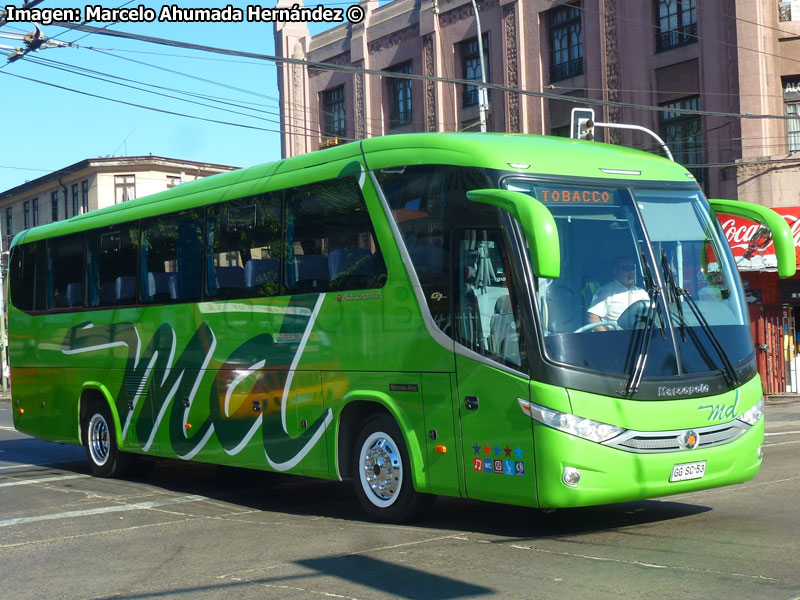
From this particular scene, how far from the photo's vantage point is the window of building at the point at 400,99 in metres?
36.0

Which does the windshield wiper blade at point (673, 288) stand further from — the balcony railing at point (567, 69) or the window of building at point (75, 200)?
the window of building at point (75, 200)

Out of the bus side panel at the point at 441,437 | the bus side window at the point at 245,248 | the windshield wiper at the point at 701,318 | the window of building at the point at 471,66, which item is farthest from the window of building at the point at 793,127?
the bus side panel at the point at 441,437

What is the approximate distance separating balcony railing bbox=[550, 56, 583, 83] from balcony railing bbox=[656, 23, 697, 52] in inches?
106

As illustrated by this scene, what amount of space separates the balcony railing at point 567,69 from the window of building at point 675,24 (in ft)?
8.88

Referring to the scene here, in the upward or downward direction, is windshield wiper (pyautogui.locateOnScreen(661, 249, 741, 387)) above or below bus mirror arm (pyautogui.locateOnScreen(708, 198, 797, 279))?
below

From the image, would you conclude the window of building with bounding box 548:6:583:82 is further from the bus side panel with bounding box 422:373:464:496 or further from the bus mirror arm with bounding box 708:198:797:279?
the bus side panel with bounding box 422:373:464:496

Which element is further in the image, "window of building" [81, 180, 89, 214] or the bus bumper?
"window of building" [81, 180, 89, 214]

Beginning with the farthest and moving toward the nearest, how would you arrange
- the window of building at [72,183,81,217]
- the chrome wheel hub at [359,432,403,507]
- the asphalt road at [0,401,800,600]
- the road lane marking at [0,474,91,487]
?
1. the window of building at [72,183,81,217]
2. the road lane marking at [0,474,91,487]
3. the chrome wheel hub at [359,432,403,507]
4. the asphalt road at [0,401,800,600]

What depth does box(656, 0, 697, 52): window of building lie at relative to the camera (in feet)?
90.9

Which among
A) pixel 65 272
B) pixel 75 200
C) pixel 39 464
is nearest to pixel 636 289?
pixel 65 272

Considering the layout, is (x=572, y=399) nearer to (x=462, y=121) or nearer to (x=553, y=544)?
(x=553, y=544)

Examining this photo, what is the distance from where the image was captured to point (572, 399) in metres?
8.32

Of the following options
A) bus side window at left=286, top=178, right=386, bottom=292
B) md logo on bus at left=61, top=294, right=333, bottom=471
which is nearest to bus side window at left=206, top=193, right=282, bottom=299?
bus side window at left=286, top=178, right=386, bottom=292

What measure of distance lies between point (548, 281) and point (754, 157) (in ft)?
63.1
